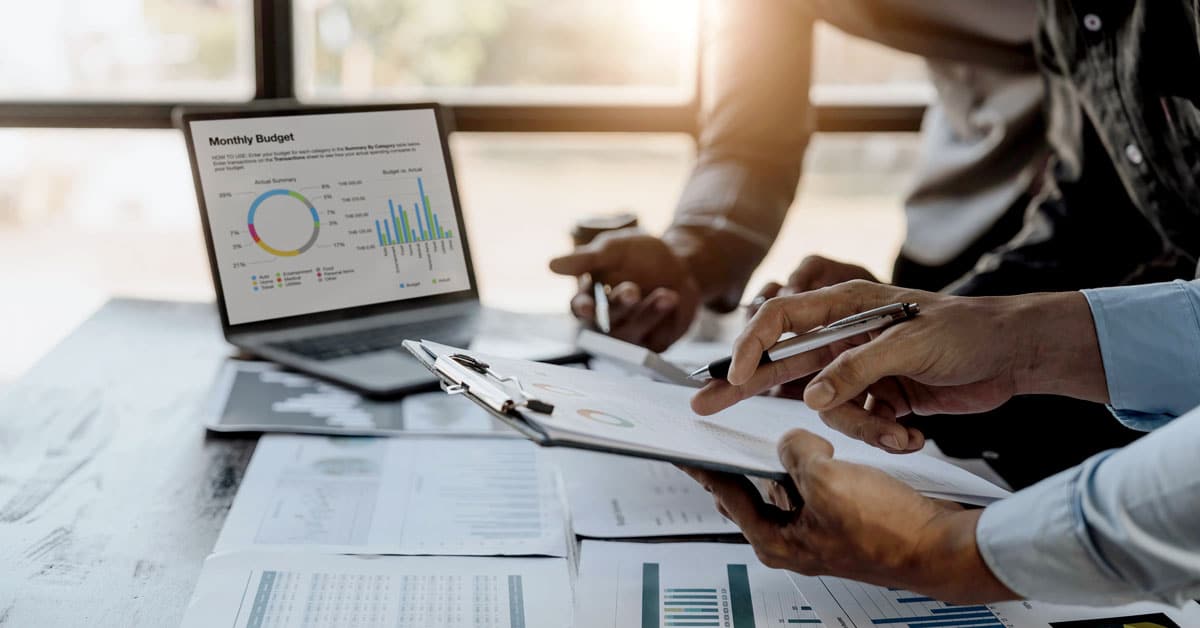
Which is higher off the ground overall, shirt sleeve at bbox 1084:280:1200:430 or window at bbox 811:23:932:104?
shirt sleeve at bbox 1084:280:1200:430

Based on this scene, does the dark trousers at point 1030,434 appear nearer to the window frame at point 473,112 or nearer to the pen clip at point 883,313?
the pen clip at point 883,313

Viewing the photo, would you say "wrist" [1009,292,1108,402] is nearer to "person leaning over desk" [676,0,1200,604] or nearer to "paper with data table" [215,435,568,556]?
"person leaning over desk" [676,0,1200,604]

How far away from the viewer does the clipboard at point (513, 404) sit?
67cm

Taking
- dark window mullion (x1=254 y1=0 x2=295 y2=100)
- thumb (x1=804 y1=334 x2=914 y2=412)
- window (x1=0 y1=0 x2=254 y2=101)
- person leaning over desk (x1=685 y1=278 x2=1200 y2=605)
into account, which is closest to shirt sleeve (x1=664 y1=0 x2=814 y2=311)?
person leaning over desk (x1=685 y1=278 x2=1200 y2=605)

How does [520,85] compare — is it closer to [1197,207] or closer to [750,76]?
[750,76]

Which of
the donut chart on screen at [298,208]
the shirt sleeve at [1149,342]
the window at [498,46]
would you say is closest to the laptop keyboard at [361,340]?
the donut chart on screen at [298,208]

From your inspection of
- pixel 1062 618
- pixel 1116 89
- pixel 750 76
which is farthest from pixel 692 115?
pixel 1062 618

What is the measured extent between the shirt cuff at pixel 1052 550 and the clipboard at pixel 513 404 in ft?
0.48

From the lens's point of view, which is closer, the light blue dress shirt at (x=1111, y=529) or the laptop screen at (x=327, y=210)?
the light blue dress shirt at (x=1111, y=529)

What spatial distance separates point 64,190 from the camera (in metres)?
4.36

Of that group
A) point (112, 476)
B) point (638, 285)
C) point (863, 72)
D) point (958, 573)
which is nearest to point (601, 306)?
point (638, 285)

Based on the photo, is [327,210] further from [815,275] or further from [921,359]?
[921,359]

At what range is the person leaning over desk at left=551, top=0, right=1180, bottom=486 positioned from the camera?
53.6 inches

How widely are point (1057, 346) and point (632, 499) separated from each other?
409mm
